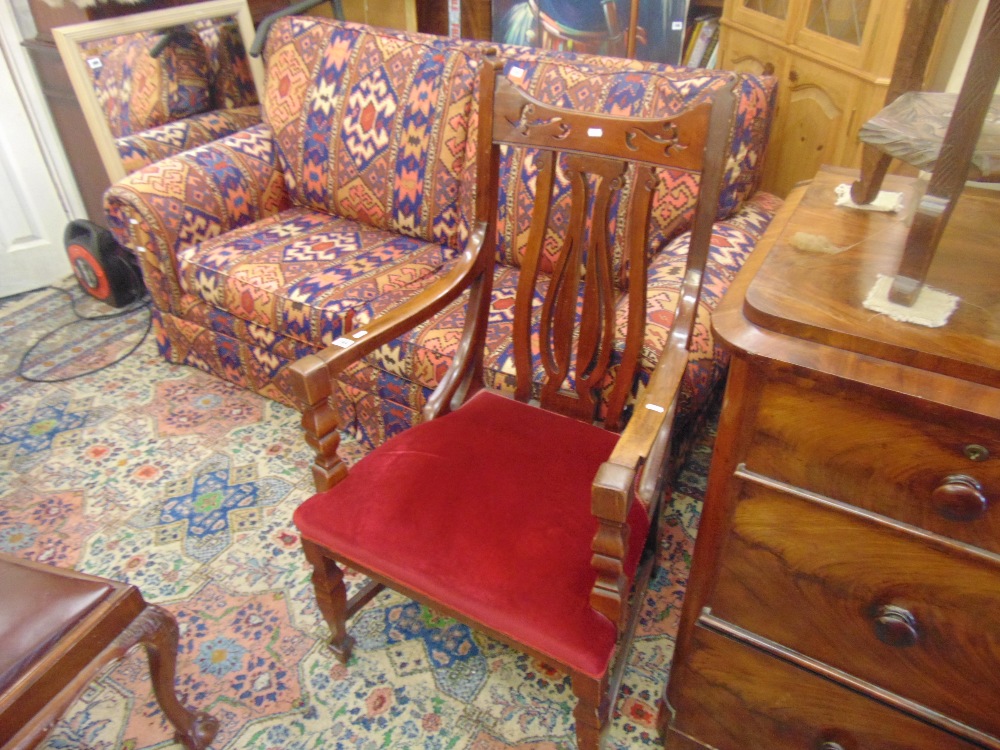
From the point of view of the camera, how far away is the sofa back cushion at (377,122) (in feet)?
6.57

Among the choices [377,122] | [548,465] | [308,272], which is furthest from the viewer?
[377,122]

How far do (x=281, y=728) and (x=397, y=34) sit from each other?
1959 mm

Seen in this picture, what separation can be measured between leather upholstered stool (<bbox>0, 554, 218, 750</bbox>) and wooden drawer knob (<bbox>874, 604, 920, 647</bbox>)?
1.11 m

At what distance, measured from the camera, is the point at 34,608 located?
1.02 m

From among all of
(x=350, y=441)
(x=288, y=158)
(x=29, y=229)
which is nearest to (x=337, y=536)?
(x=350, y=441)

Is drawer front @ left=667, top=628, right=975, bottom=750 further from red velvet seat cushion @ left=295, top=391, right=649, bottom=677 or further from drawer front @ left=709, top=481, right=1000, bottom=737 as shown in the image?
red velvet seat cushion @ left=295, top=391, right=649, bottom=677

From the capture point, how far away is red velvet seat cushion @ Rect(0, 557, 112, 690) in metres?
0.97

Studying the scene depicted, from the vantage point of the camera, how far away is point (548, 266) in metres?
1.92

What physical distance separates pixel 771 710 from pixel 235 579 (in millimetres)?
1232

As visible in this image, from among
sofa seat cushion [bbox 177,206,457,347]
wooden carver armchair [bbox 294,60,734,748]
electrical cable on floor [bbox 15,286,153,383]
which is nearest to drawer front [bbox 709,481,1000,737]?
wooden carver armchair [bbox 294,60,734,748]

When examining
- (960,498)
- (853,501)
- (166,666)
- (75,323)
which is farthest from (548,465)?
(75,323)

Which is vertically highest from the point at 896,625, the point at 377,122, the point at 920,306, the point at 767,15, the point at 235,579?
the point at 767,15

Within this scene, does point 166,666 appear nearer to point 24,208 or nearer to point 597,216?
point 597,216

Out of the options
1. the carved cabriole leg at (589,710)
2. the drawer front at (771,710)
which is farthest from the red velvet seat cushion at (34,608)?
the drawer front at (771,710)
